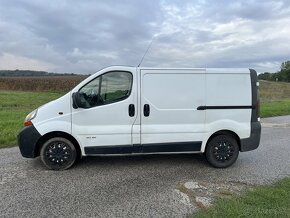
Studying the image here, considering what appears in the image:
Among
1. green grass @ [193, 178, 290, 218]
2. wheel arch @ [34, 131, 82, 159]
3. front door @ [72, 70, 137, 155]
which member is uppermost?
front door @ [72, 70, 137, 155]

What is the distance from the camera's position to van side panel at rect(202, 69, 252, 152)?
6.00m

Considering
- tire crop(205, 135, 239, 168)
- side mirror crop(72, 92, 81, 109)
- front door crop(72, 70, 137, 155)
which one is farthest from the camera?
tire crop(205, 135, 239, 168)

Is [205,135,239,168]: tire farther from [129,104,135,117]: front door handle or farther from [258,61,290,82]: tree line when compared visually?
[258,61,290,82]: tree line

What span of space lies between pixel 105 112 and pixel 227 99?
231 cm

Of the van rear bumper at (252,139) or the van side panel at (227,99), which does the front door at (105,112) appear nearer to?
the van side panel at (227,99)

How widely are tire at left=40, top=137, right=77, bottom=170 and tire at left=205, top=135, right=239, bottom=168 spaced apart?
8.46 ft

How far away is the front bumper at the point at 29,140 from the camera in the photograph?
5.68m

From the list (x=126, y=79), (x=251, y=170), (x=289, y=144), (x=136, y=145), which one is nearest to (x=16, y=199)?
(x=136, y=145)

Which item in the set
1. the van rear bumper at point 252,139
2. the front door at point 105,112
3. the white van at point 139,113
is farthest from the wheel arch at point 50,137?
the van rear bumper at point 252,139

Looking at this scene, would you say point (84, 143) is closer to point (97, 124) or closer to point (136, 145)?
point (97, 124)

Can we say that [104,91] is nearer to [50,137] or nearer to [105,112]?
[105,112]

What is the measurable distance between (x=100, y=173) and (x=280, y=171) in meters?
3.30

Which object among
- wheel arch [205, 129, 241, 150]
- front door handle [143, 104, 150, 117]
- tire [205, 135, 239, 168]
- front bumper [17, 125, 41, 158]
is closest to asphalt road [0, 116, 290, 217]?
tire [205, 135, 239, 168]

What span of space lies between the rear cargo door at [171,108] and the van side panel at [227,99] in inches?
6.2
